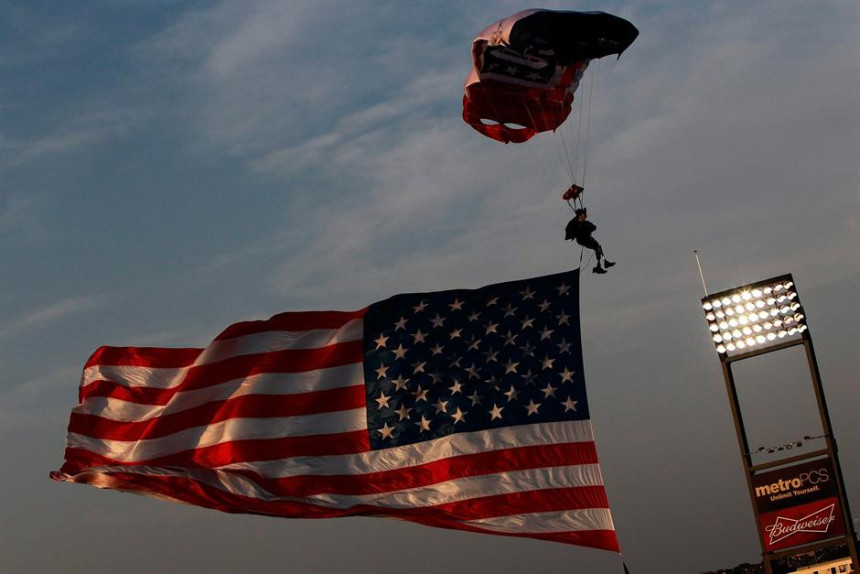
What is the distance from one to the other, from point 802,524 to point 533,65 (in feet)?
35.2

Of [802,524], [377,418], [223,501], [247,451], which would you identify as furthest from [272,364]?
[802,524]

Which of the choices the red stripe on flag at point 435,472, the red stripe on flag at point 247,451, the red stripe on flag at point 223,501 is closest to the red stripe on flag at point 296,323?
the red stripe on flag at point 247,451

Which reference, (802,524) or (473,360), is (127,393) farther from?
(802,524)

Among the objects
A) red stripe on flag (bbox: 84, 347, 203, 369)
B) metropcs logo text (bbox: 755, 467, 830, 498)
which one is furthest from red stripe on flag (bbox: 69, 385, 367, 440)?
metropcs logo text (bbox: 755, 467, 830, 498)

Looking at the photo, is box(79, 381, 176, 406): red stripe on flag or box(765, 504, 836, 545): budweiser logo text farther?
box(765, 504, 836, 545): budweiser logo text

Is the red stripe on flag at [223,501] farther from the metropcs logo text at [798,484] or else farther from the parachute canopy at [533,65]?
the parachute canopy at [533,65]

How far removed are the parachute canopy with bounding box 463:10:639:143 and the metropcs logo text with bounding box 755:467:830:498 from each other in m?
8.77

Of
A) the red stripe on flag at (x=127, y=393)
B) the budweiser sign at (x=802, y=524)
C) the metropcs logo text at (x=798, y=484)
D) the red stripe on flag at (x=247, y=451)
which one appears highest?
the red stripe on flag at (x=127, y=393)

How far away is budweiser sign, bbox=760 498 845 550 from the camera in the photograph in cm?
2220

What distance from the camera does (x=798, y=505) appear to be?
2259cm

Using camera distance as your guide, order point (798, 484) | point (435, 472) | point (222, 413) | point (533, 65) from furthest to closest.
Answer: point (533, 65), point (798, 484), point (222, 413), point (435, 472)

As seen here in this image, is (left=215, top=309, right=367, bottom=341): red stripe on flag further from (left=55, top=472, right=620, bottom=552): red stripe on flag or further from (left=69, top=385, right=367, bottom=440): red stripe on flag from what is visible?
(left=55, top=472, right=620, bottom=552): red stripe on flag

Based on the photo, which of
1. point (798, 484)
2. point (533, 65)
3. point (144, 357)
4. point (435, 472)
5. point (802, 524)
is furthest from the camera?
point (533, 65)

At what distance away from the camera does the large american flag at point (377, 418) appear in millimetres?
19578
